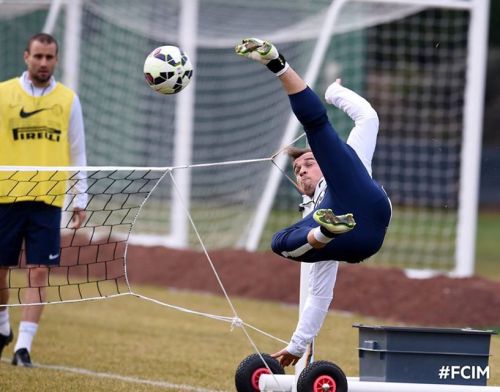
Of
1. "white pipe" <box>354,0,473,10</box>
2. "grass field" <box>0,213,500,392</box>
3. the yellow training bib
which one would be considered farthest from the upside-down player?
"white pipe" <box>354,0,473,10</box>

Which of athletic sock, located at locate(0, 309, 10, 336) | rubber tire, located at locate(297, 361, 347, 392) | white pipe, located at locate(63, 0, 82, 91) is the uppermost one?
white pipe, located at locate(63, 0, 82, 91)

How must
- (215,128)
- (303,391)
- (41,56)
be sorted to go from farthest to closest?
(215,128)
(41,56)
(303,391)

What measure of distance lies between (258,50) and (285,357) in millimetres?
2033

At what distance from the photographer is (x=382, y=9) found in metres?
15.5

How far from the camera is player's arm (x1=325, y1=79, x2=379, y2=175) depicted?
6914mm

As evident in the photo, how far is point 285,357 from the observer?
7160 millimetres

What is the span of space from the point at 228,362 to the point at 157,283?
528cm

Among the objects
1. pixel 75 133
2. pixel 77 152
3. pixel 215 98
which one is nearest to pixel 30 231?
pixel 77 152

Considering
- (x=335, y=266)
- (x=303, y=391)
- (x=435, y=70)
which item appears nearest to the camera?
(x=303, y=391)

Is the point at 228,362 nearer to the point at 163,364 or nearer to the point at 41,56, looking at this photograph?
the point at 163,364

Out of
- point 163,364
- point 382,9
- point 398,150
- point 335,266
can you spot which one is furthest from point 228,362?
point 398,150

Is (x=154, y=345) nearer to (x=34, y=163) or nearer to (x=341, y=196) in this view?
(x=34, y=163)

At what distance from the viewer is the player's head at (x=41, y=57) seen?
851cm

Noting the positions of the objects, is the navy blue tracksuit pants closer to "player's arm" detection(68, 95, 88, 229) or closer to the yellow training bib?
"player's arm" detection(68, 95, 88, 229)
